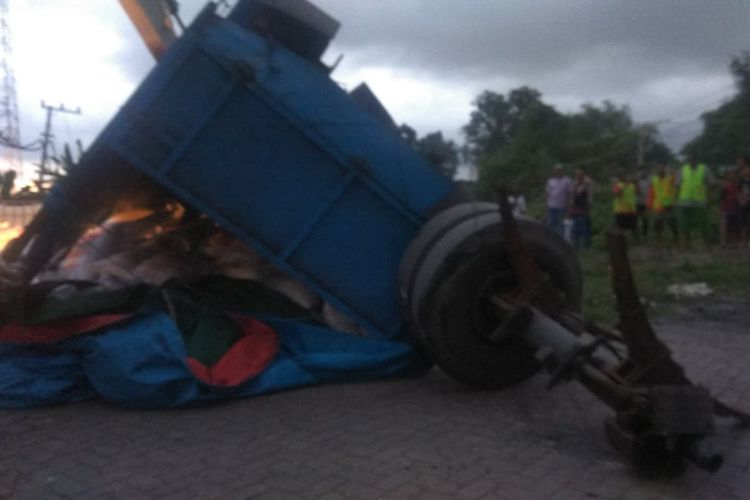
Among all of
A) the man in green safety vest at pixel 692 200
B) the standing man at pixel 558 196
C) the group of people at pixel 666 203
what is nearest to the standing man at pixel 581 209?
the group of people at pixel 666 203

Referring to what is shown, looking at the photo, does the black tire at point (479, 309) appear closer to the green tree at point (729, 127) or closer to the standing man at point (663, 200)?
the standing man at point (663, 200)

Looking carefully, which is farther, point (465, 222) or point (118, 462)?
point (465, 222)

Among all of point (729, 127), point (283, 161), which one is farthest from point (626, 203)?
point (729, 127)

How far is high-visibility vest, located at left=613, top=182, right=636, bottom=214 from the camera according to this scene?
1462cm

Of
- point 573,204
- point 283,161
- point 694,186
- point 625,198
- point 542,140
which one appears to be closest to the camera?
point 283,161

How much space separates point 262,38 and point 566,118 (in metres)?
30.5

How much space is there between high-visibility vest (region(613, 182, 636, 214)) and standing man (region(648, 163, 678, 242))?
390mm

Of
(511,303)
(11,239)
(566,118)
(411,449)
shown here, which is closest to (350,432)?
(411,449)

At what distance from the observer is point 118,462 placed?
4.40 m

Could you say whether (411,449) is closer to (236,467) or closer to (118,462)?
(236,467)

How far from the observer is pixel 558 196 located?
46.6 ft

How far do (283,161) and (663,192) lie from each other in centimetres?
1048

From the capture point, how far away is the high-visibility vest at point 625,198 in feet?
48.0

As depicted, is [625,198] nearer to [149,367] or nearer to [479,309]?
[479,309]
